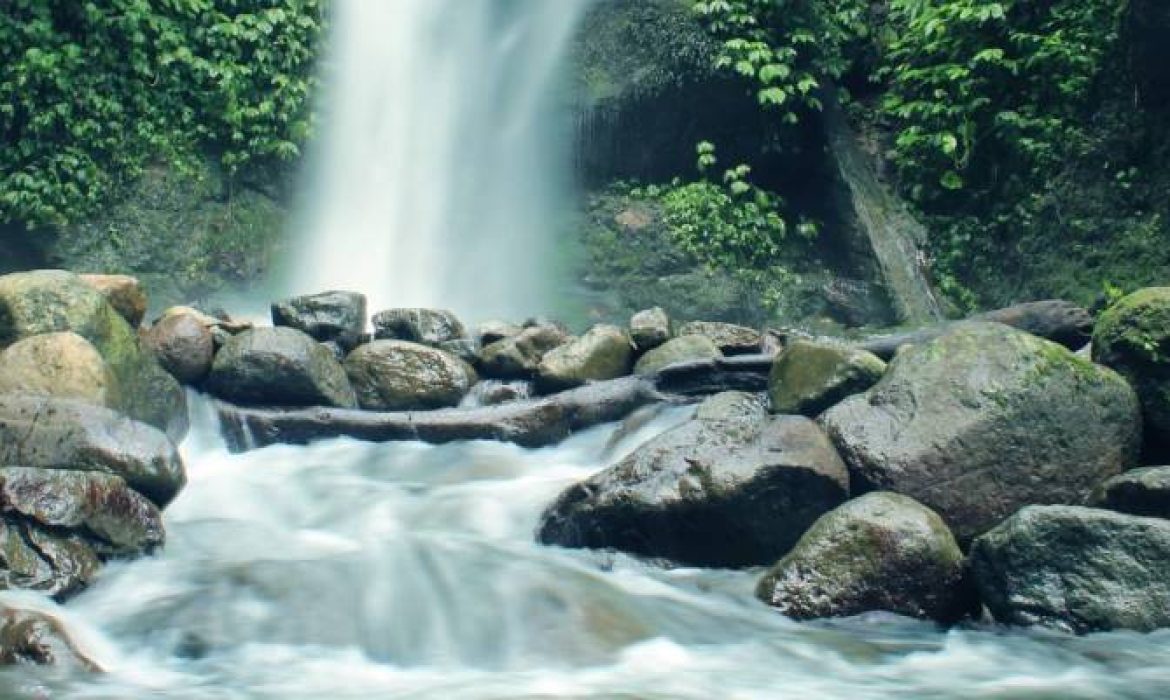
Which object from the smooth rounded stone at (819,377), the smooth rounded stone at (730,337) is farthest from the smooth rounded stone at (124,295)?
the smooth rounded stone at (819,377)

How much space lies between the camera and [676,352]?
860 centimetres

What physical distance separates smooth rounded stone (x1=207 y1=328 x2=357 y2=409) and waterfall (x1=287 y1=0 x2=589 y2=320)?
12.4 feet

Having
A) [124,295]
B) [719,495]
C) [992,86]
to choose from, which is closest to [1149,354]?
[719,495]

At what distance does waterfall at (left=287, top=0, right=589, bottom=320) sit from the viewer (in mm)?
12359

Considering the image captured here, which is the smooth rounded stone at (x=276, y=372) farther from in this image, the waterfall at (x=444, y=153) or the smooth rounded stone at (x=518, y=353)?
the waterfall at (x=444, y=153)

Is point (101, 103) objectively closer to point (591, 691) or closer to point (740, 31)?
point (740, 31)

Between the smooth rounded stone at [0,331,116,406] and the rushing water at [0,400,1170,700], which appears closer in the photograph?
the rushing water at [0,400,1170,700]

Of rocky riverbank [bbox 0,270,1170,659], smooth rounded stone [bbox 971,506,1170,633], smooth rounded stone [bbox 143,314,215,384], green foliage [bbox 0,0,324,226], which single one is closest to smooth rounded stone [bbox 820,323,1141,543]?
rocky riverbank [bbox 0,270,1170,659]

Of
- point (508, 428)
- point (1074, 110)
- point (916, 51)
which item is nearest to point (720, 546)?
point (508, 428)

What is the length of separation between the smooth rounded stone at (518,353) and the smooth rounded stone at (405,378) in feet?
1.00

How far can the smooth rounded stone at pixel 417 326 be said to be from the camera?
29.9 feet

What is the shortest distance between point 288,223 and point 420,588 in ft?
24.1

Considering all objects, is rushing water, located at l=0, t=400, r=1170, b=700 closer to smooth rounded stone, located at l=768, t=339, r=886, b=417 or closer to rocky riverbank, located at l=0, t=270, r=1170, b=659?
rocky riverbank, located at l=0, t=270, r=1170, b=659

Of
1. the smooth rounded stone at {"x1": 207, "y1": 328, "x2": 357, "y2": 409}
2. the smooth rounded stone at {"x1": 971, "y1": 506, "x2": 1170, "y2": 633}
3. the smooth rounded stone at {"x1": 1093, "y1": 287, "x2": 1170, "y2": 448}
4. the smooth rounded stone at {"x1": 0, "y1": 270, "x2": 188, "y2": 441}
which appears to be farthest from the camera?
the smooth rounded stone at {"x1": 207, "y1": 328, "x2": 357, "y2": 409}
